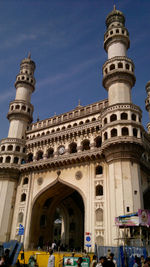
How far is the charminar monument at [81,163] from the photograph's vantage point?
2830 cm

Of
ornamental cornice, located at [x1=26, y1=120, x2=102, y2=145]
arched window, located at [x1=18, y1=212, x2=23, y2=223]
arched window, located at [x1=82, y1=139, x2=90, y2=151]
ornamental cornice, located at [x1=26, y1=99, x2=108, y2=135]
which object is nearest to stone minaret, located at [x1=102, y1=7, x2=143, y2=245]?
ornamental cornice, located at [x1=26, y1=120, x2=102, y2=145]

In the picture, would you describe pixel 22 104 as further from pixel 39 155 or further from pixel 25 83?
pixel 39 155

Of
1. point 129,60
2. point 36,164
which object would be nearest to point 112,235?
point 36,164

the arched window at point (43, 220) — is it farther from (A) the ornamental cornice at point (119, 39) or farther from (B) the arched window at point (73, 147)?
(A) the ornamental cornice at point (119, 39)

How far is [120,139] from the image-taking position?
28906 mm

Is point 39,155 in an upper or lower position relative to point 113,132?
lower

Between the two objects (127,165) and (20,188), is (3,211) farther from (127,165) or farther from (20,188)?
(127,165)

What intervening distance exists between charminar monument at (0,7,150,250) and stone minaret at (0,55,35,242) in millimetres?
134

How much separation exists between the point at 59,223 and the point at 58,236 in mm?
2815

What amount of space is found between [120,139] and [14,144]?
61.5 ft

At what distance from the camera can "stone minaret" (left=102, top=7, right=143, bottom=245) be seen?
26709 millimetres

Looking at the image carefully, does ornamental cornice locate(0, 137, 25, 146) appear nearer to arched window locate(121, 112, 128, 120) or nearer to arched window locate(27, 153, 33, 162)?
arched window locate(27, 153, 33, 162)

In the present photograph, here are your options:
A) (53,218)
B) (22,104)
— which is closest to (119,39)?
(22,104)

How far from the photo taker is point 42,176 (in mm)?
36062
